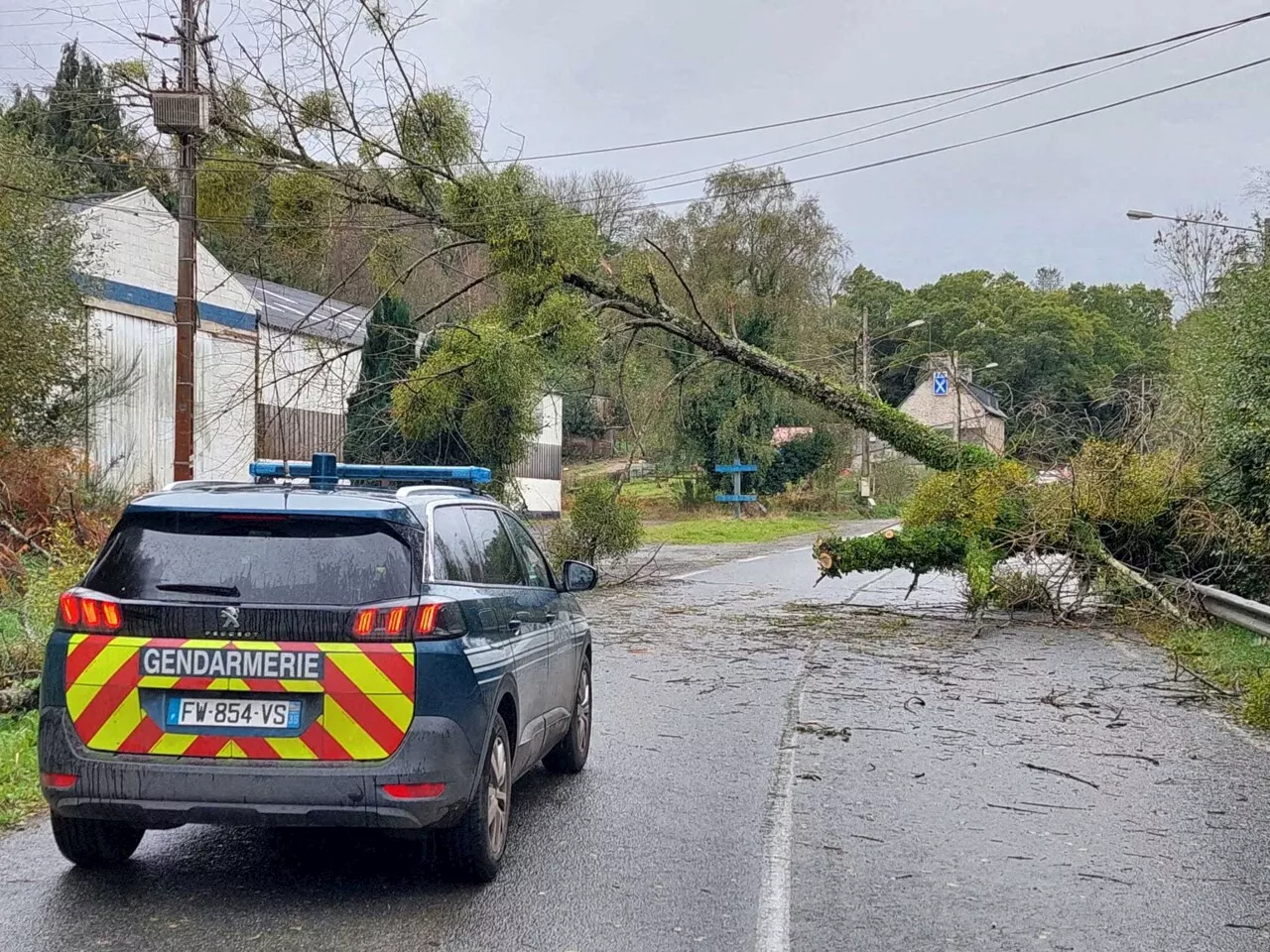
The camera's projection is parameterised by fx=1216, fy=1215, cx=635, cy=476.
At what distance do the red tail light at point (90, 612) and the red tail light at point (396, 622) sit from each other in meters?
0.97

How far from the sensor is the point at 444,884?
5223 mm

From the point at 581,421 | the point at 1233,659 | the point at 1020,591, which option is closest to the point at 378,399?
the point at 1020,591

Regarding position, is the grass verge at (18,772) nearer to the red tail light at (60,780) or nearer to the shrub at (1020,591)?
the red tail light at (60,780)

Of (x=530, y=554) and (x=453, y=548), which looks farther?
(x=530, y=554)

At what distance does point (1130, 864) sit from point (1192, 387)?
12.4 m

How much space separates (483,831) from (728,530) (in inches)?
1282

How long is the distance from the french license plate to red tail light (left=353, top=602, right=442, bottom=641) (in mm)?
385

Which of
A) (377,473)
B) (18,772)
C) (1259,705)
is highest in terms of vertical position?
(377,473)

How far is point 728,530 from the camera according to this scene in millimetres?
37500

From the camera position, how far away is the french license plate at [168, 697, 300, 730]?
15.4ft

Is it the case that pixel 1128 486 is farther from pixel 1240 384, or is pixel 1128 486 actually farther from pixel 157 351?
pixel 157 351

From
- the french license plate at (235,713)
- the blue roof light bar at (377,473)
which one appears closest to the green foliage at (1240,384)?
the blue roof light bar at (377,473)

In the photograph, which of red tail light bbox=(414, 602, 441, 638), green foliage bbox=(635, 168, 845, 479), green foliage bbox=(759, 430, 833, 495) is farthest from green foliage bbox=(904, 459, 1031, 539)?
green foliage bbox=(759, 430, 833, 495)

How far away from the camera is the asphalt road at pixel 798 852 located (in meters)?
4.73
